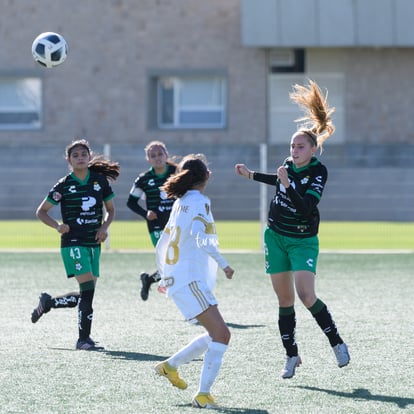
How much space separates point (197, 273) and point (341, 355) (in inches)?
63.4

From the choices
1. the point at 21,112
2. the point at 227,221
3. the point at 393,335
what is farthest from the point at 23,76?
the point at 393,335

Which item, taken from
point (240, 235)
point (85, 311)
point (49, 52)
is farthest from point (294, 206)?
point (240, 235)

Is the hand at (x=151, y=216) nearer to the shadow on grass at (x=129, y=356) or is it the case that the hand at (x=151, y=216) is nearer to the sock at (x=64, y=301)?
the sock at (x=64, y=301)

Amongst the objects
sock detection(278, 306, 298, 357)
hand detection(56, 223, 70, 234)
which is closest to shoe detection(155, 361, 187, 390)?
sock detection(278, 306, 298, 357)

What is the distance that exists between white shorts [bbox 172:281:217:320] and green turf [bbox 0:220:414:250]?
42.3 ft

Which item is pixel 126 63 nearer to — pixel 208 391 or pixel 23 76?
pixel 23 76

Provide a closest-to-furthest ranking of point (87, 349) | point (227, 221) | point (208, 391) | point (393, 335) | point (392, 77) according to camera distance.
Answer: point (208, 391) → point (87, 349) → point (393, 335) → point (227, 221) → point (392, 77)

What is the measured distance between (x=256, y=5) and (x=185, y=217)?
76.9 feet

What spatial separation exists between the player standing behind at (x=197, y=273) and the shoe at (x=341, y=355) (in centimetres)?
135

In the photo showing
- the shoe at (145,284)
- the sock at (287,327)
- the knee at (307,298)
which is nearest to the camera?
the knee at (307,298)

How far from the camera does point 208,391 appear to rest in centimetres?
640

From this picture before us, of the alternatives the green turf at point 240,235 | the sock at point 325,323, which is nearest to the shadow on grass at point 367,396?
the sock at point 325,323

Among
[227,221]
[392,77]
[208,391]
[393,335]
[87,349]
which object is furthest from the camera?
[392,77]

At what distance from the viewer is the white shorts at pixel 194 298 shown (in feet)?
21.2
